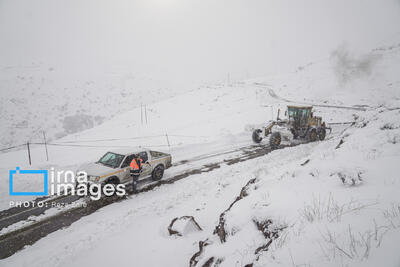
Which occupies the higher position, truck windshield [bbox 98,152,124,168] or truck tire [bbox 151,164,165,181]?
truck windshield [bbox 98,152,124,168]

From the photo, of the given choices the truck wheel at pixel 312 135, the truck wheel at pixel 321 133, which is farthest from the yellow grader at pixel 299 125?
the truck wheel at pixel 321 133

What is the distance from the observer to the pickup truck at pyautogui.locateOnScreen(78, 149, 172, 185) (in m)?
7.13

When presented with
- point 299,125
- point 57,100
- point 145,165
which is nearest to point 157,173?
point 145,165

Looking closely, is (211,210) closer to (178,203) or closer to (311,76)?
(178,203)

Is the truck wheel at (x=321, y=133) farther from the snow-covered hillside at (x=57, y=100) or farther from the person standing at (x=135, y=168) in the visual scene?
the snow-covered hillside at (x=57, y=100)

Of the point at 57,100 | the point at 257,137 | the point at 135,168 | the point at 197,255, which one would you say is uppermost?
the point at 57,100

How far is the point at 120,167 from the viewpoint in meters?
7.59

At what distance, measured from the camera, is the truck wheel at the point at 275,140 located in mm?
12891

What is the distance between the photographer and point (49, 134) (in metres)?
33.6

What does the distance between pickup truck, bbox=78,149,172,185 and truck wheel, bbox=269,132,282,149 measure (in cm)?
750

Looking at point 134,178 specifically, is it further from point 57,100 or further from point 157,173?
point 57,100

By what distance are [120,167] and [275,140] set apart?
33.2 ft

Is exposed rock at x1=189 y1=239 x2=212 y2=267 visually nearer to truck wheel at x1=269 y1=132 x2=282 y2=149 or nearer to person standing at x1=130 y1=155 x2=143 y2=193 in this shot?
person standing at x1=130 y1=155 x2=143 y2=193

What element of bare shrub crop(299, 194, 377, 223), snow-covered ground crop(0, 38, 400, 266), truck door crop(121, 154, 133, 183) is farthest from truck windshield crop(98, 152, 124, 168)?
bare shrub crop(299, 194, 377, 223)
